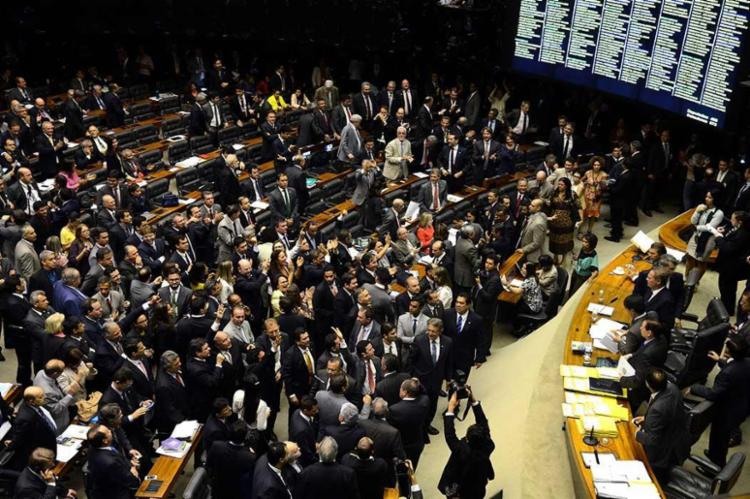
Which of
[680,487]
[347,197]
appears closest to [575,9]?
[347,197]

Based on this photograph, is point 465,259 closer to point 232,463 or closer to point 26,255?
point 232,463

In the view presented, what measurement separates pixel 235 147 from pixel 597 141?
6484 mm

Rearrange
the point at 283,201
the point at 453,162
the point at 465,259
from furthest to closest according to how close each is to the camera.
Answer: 1. the point at 453,162
2. the point at 283,201
3. the point at 465,259

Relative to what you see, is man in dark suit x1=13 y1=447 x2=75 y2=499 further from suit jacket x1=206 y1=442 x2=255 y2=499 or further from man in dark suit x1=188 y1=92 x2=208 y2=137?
man in dark suit x1=188 y1=92 x2=208 y2=137

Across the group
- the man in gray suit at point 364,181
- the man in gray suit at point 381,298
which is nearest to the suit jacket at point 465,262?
the man in gray suit at point 381,298

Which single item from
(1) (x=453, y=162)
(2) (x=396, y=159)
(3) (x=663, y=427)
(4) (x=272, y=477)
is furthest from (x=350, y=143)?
(3) (x=663, y=427)

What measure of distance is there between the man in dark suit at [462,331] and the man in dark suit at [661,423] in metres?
2.25

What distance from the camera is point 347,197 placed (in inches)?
511

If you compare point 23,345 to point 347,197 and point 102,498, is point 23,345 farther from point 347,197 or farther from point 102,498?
point 347,197

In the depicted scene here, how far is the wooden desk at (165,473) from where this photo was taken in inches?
250

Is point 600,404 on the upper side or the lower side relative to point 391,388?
upper

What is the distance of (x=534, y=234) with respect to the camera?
1055 centimetres

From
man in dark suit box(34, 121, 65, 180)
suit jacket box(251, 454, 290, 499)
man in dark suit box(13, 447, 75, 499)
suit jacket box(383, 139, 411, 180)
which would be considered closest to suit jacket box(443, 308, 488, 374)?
suit jacket box(251, 454, 290, 499)

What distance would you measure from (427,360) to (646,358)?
2013mm
